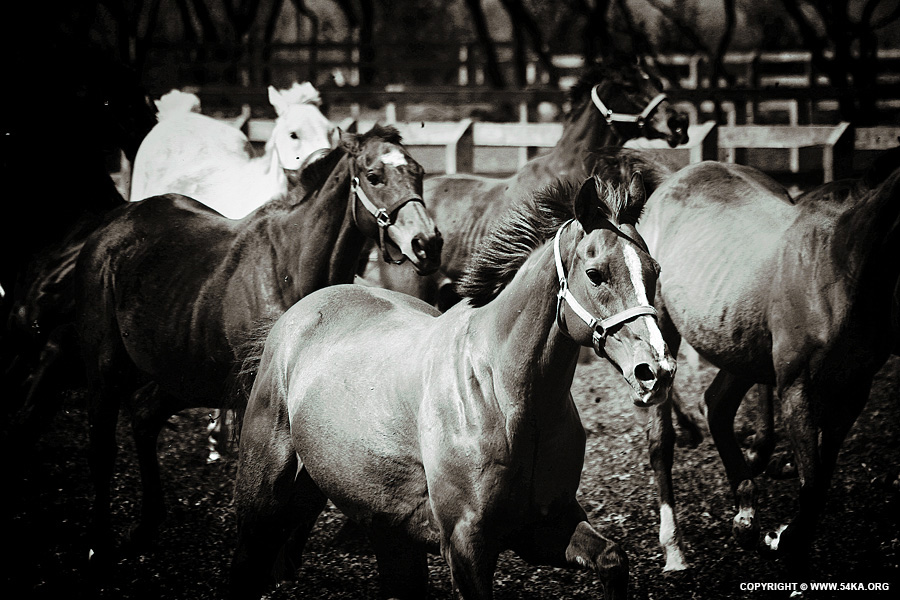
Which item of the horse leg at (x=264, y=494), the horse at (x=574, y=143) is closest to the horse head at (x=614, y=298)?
the horse leg at (x=264, y=494)

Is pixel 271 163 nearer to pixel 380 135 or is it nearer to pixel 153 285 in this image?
pixel 153 285

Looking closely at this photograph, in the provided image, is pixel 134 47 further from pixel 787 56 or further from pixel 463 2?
pixel 787 56

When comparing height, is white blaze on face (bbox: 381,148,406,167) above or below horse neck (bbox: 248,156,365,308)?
above

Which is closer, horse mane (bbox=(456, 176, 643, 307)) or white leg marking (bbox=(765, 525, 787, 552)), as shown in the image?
horse mane (bbox=(456, 176, 643, 307))

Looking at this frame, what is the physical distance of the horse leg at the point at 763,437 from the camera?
593 centimetres

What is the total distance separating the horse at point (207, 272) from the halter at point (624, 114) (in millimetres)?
2663

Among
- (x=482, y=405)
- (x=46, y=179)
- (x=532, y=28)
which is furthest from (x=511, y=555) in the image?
(x=532, y=28)

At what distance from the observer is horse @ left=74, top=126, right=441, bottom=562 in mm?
4984

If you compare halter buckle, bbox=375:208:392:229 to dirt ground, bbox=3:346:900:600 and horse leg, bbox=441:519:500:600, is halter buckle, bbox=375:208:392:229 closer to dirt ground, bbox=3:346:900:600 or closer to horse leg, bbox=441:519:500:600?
dirt ground, bbox=3:346:900:600

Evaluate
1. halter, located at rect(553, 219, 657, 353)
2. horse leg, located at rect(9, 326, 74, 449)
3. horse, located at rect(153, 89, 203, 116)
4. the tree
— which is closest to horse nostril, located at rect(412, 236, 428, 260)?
halter, located at rect(553, 219, 657, 353)

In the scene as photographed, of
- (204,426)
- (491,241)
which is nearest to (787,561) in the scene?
(491,241)

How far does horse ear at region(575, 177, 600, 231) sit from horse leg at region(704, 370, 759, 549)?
2.60m

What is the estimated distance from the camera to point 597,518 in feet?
18.4

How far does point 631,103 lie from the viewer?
7449 millimetres
